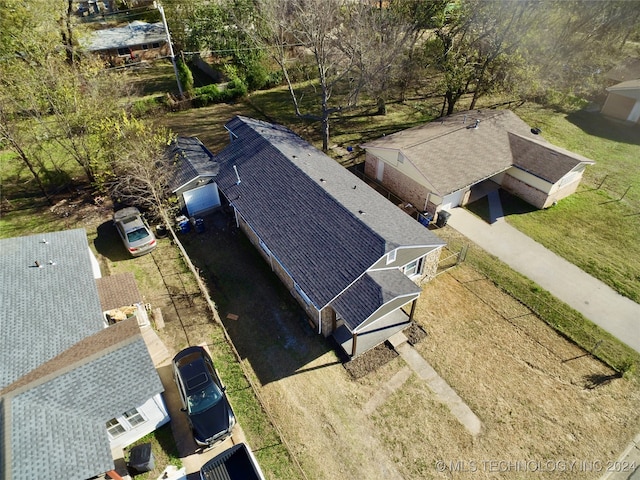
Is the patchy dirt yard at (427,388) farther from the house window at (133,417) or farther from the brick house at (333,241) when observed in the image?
the house window at (133,417)

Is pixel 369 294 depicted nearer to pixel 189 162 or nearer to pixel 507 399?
pixel 507 399

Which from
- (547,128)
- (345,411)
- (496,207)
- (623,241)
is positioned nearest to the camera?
(345,411)

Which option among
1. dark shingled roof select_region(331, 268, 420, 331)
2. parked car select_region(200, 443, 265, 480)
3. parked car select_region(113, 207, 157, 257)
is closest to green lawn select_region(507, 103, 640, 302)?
dark shingled roof select_region(331, 268, 420, 331)

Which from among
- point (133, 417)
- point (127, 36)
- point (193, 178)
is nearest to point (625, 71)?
point (193, 178)

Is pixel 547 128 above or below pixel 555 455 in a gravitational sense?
above

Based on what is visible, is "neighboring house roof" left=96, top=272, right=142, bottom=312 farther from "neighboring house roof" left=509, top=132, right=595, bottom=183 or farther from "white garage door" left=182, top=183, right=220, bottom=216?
"neighboring house roof" left=509, top=132, right=595, bottom=183

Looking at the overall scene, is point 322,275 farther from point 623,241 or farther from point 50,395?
point 623,241

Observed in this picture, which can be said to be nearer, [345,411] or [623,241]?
[345,411]

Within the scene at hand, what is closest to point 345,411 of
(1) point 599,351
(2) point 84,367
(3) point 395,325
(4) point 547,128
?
(3) point 395,325
